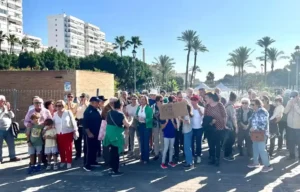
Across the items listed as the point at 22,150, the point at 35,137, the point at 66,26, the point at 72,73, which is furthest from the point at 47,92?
the point at 66,26

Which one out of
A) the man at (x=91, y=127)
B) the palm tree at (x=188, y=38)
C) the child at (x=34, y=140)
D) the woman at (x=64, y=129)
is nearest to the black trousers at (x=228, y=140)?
the man at (x=91, y=127)

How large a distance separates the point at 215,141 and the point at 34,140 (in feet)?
15.0

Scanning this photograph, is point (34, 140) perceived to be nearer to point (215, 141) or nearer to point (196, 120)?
point (196, 120)

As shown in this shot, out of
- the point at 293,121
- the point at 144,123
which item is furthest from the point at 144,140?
the point at 293,121

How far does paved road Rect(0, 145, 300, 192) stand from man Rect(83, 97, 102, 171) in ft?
1.24

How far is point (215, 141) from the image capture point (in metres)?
8.15

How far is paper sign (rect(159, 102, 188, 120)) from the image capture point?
7770mm

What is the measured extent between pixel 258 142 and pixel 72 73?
48.8 ft

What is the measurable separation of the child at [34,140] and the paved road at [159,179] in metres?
0.29

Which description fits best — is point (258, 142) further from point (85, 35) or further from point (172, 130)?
point (85, 35)

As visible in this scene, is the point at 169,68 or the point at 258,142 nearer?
the point at 258,142

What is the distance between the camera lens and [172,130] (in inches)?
313

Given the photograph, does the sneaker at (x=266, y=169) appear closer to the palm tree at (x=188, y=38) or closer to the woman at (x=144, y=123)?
the woman at (x=144, y=123)

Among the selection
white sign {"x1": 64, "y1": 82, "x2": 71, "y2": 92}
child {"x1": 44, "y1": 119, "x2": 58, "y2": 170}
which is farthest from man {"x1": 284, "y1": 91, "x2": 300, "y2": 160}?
white sign {"x1": 64, "y1": 82, "x2": 71, "y2": 92}
